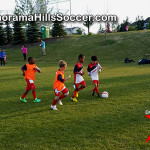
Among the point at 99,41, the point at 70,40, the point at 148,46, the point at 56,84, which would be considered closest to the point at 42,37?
the point at 70,40

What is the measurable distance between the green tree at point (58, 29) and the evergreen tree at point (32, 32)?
3992 millimetres

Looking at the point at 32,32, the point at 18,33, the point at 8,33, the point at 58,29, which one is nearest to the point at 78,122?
the point at 58,29

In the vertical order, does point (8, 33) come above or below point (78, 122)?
above

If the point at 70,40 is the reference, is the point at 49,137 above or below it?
below

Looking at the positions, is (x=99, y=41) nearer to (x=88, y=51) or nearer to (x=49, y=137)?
(x=88, y=51)

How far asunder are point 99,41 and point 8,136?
35313 mm

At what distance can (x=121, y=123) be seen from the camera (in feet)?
16.5

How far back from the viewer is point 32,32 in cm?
4428

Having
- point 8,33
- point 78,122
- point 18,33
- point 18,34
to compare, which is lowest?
point 78,122

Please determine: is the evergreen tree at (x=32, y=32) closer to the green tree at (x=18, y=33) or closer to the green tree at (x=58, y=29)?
the green tree at (x=18, y=33)

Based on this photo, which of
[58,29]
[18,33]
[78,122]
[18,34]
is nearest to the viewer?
[78,122]

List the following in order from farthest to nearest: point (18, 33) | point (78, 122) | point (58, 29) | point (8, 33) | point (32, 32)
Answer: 1. point (8, 33)
2. point (18, 33)
3. point (32, 32)
4. point (58, 29)
5. point (78, 122)

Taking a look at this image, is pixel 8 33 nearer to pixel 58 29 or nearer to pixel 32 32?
pixel 32 32

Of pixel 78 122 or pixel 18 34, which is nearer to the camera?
pixel 78 122
